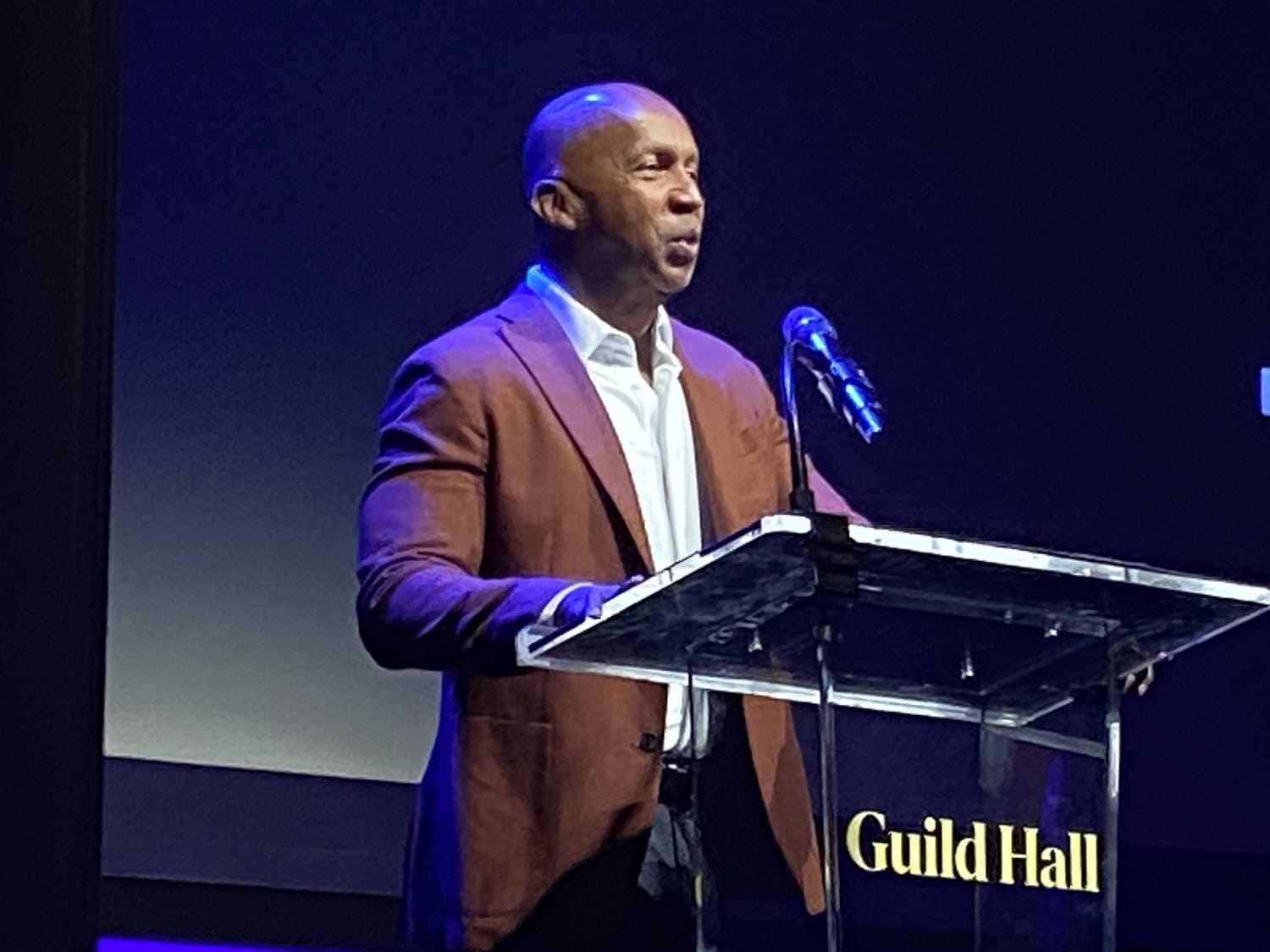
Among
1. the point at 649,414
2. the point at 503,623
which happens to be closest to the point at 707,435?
the point at 649,414

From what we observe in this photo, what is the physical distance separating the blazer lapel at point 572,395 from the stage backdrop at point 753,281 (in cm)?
6

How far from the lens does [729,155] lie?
3.29 meters

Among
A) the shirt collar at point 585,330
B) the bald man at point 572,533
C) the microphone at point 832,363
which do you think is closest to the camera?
the microphone at point 832,363

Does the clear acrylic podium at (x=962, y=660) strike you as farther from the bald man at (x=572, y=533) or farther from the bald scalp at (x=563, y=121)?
the bald scalp at (x=563, y=121)

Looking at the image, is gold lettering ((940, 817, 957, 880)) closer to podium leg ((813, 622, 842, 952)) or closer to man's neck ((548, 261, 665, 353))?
podium leg ((813, 622, 842, 952))

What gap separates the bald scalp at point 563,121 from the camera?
3.13 m

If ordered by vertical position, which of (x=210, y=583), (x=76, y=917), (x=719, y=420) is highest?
(x=719, y=420)

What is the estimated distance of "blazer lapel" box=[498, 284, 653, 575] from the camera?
300 centimetres

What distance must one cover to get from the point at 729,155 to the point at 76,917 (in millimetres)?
2141

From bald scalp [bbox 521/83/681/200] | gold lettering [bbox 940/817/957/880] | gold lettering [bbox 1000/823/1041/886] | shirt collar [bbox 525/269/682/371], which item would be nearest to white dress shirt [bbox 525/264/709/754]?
shirt collar [bbox 525/269/682/371]

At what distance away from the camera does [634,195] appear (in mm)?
3107

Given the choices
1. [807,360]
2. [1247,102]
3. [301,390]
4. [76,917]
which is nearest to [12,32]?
[76,917]

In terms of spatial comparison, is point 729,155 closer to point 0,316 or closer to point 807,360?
point 807,360

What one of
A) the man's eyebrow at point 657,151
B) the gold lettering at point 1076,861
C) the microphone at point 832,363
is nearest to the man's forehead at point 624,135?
the man's eyebrow at point 657,151
